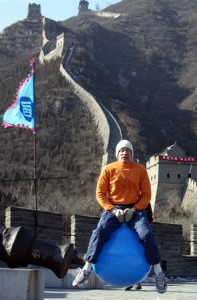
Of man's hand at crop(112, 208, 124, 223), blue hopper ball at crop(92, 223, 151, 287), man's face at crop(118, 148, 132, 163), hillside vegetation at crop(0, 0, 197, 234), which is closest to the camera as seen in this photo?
blue hopper ball at crop(92, 223, 151, 287)

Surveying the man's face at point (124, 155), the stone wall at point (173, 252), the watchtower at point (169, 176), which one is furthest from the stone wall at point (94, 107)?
the man's face at point (124, 155)

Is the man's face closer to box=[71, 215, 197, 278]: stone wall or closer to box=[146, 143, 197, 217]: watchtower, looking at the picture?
box=[71, 215, 197, 278]: stone wall

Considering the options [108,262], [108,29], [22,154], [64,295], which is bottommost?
[64,295]

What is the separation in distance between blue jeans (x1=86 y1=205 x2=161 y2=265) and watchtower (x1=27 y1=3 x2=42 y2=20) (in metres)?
147

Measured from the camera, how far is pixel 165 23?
16888cm

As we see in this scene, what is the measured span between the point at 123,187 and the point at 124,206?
17 centimetres

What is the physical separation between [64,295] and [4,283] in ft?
7.19

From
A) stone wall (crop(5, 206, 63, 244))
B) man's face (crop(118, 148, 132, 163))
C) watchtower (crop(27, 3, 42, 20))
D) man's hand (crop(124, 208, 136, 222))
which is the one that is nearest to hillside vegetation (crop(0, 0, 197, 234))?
watchtower (crop(27, 3, 42, 20))

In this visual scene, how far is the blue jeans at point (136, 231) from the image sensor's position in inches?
230

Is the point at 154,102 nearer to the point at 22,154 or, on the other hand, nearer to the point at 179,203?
the point at 22,154

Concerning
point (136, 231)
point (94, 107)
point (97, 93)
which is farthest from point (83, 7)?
point (136, 231)

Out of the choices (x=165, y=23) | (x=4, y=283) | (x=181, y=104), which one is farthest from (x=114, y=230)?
(x=165, y=23)

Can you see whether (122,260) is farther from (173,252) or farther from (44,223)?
(173,252)

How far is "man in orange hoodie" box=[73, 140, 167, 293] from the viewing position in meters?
5.87
